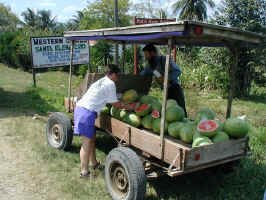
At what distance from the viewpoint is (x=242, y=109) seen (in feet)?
32.9

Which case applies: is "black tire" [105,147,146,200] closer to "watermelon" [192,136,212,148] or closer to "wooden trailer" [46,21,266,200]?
"wooden trailer" [46,21,266,200]

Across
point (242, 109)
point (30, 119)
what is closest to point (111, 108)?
point (30, 119)

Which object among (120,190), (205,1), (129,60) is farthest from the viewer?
(205,1)

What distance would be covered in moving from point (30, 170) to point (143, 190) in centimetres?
230

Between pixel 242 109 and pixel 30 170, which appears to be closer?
pixel 30 170

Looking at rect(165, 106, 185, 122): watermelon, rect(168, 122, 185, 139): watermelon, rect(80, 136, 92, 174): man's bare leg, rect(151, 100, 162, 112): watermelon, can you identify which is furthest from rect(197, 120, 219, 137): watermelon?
rect(80, 136, 92, 174): man's bare leg

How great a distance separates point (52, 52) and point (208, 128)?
10509mm

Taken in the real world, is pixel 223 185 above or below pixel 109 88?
below

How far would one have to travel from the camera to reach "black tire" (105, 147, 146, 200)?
412 cm

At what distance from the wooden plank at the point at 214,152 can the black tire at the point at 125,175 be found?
593mm

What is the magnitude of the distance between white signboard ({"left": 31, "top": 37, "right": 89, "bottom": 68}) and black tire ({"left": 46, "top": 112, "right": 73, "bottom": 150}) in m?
7.40

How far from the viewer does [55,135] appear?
650 centimetres

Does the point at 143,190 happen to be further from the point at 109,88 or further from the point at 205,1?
the point at 205,1

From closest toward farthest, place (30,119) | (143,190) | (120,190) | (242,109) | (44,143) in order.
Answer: (143,190)
(120,190)
(44,143)
(30,119)
(242,109)
